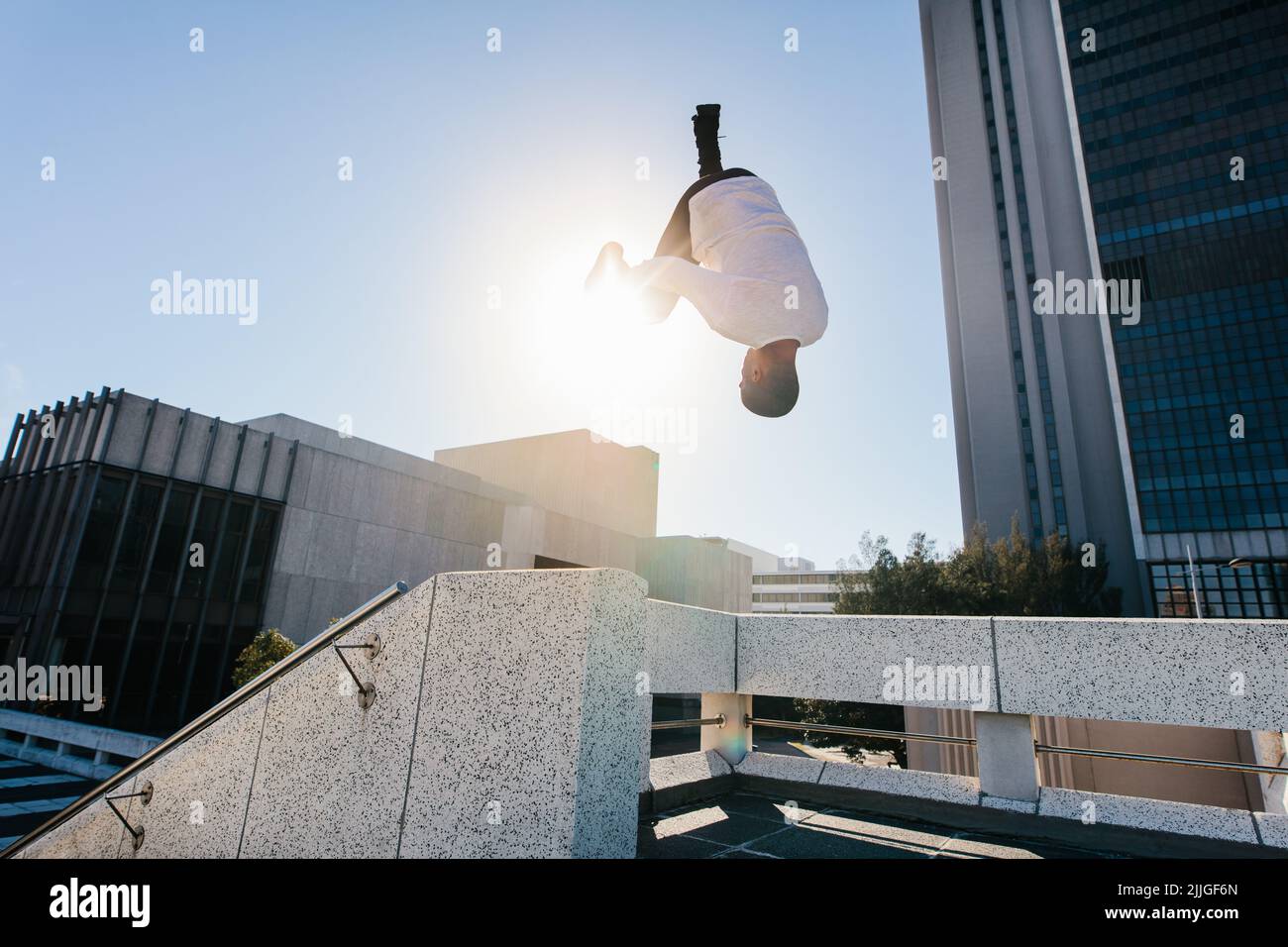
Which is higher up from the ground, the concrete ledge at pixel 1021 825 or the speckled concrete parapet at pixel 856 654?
the speckled concrete parapet at pixel 856 654

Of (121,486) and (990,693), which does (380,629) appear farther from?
(121,486)

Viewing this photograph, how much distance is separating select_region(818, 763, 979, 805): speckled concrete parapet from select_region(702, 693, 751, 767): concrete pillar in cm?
78

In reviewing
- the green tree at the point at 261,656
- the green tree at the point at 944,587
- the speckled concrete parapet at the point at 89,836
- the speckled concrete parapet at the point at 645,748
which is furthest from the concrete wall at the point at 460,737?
the green tree at the point at 944,587

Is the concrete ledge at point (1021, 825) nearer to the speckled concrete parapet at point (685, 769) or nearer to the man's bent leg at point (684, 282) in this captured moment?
the speckled concrete parapet at point (685, 769)

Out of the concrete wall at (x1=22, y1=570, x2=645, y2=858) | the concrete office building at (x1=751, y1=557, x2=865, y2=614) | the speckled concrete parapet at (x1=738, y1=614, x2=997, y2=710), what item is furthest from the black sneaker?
the concrete office building at (x1=751, y1=557, x2=865, y2=614)

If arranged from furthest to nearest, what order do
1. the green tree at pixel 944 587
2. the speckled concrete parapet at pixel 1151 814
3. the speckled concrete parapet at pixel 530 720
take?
the green tree at pixel 944 587
the speckled concrete parapet at pixel 1151 814
the speckled concrete parapet at pixel 530 720

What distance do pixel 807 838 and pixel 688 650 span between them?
159cm

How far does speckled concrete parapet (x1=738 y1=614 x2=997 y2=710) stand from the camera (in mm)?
4672

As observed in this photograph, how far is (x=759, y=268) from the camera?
9.18 ft

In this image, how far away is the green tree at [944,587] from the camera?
33875 mm

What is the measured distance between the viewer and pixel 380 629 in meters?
2.96

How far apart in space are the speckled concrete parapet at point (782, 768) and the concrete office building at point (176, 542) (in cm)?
2262

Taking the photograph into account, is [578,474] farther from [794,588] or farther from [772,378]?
[794,588]

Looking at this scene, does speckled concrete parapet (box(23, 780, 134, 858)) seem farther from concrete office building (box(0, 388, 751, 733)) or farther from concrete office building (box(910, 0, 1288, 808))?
concrete office building (box(910, 0, 1288, 808))
